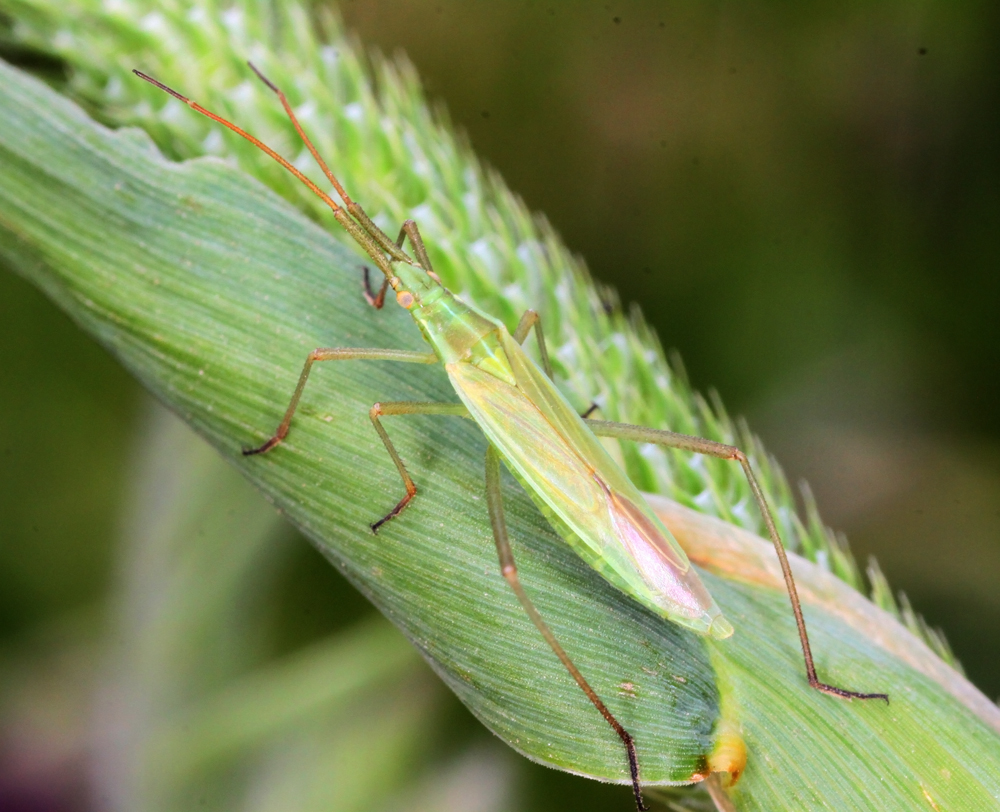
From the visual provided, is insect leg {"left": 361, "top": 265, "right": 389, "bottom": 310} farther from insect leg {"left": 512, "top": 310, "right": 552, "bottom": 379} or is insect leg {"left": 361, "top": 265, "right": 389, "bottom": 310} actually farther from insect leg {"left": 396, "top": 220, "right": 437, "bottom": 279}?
insect leg {"left": 512, "top": 310, "right": 552, "bottom": 379}

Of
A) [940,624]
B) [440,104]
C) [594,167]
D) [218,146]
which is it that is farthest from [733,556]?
[440,104]

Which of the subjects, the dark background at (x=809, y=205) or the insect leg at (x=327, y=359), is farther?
the dark background at (x=809, y=205)

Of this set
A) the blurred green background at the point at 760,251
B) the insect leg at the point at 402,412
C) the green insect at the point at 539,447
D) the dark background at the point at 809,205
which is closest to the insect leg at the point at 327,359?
the green insect at the point at 539,447

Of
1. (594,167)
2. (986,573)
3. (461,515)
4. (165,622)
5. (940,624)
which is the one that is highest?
(594,167)

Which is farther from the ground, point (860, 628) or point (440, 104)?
point (440, 104)

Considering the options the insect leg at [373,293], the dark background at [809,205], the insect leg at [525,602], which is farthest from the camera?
the dark background at [809,205]

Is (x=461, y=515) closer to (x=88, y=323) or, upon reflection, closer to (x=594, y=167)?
(x=88, y=323)

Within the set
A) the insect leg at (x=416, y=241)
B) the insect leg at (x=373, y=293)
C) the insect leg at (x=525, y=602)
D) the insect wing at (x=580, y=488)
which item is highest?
the insect leg at (x=416, y=241)

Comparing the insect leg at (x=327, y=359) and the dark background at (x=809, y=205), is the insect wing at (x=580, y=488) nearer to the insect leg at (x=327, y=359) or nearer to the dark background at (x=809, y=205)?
the insect leg at (x=327, y=359)

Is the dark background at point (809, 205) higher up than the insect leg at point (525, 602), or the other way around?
the dark background at point (809, 205)
